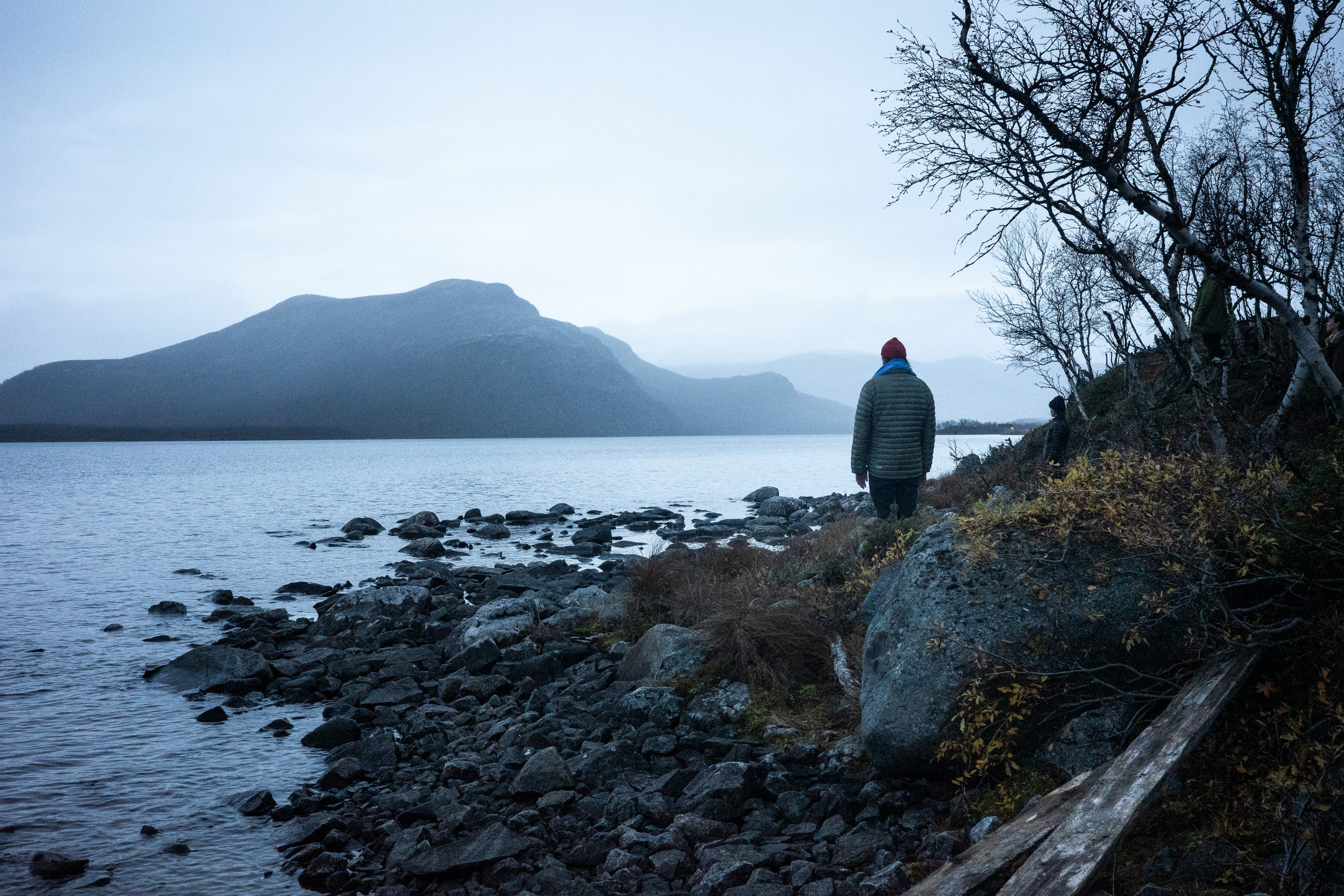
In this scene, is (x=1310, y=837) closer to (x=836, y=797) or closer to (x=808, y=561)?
(x=836, y=797)

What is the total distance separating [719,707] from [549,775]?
1.73 meters

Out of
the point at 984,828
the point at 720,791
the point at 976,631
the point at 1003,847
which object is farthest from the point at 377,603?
the point at 1003,847

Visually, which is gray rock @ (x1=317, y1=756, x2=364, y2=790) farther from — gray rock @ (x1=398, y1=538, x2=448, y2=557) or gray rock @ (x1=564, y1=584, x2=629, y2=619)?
gray rock @ (x1=398, y1=538, x2=448, y2=557)

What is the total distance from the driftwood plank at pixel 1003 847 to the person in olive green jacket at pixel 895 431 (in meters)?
5.51

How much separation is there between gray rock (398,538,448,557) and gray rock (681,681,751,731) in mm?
17037

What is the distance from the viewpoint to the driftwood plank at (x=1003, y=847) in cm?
380

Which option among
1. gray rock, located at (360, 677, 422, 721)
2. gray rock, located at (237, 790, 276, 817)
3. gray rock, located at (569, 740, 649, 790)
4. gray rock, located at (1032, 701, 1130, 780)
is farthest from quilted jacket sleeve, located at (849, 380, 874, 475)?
gray rock, located at (237, 790, 276, 817)

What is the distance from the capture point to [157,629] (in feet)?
48.1

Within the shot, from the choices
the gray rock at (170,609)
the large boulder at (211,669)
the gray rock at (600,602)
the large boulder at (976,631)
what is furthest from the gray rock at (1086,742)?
the gray rock at (170,609)

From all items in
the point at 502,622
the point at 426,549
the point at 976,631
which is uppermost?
the point at 976,631

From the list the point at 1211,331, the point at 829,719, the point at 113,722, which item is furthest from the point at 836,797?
the point at 1211,331

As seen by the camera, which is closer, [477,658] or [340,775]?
[340,775]

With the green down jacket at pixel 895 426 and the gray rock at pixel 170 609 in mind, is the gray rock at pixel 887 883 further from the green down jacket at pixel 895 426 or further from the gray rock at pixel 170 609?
the gray rock at pixel 170 609

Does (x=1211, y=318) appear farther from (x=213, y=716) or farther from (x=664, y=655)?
(x=213, y=716)
